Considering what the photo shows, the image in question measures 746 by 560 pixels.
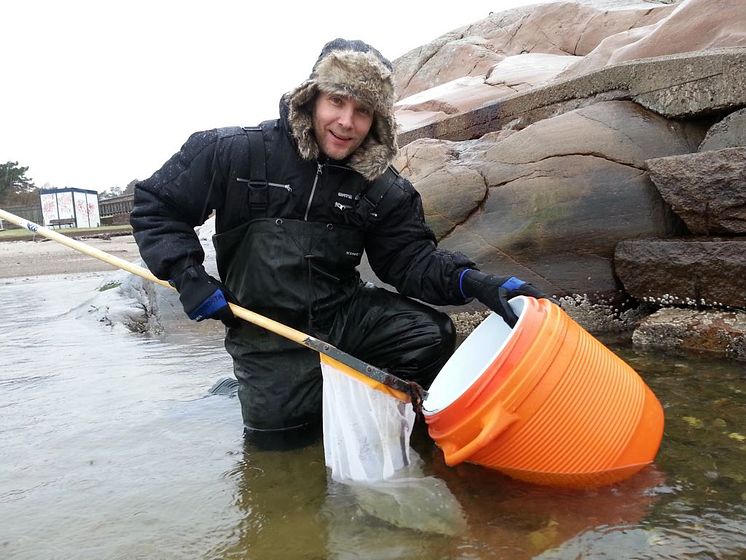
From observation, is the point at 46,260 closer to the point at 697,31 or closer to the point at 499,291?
the point at 697,31

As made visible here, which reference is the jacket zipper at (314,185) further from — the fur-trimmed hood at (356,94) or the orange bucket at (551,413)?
the orange bucket at (551,413)

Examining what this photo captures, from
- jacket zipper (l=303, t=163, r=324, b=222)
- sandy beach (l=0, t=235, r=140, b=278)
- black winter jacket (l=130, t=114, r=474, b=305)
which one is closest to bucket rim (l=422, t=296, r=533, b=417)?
black winter jacket (l=130, t=114, r=474, b=305)

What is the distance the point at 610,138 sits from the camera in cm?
426

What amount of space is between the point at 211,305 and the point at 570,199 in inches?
109

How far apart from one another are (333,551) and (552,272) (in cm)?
301

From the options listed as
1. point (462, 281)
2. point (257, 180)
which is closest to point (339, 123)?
point (257, 180)

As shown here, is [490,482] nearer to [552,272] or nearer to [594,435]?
[594,435]

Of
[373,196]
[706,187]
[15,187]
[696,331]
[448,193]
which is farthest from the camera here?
[15,187]

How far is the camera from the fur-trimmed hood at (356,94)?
7.90 ft

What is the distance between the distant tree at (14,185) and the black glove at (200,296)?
4945cm

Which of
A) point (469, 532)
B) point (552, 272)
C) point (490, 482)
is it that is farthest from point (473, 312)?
point (469, 532)

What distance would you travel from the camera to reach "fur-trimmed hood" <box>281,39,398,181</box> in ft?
7.90

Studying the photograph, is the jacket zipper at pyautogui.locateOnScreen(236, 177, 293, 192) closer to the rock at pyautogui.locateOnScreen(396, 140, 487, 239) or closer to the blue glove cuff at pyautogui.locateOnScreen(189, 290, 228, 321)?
the blue glove cuff at pyautogui.locateOnScreen(189, 290, 228, 321)

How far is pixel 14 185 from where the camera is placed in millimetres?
48625
